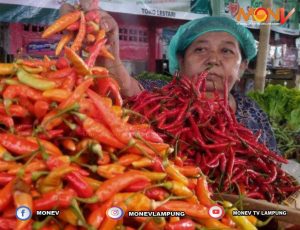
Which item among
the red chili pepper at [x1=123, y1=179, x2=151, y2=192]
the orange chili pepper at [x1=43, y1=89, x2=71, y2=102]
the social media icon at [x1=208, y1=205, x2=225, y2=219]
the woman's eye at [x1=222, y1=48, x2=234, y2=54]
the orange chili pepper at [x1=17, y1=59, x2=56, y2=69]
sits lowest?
the social media icon at [x1=208, y1=205, x2=225, y2=219]

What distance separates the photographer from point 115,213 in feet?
4.56

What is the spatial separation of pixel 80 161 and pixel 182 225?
45 centimetres

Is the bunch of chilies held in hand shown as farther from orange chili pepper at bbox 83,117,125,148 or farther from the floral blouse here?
the floral blouse

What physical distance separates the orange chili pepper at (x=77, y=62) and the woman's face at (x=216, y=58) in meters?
1.41

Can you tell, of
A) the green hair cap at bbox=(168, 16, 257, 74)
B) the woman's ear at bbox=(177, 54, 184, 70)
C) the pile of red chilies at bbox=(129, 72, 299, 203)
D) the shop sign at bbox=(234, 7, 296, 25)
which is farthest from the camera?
the shop sign at bbox=(234, 7, 296, 25)

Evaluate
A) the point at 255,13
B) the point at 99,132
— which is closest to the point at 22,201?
the point at 99,132

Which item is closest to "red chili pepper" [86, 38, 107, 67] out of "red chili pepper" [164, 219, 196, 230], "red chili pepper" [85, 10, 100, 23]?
"red chili pepper" [85, 10, 100, 23]

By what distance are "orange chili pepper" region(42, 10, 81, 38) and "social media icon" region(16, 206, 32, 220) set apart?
94cm

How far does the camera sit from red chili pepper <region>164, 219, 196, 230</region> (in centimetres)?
148

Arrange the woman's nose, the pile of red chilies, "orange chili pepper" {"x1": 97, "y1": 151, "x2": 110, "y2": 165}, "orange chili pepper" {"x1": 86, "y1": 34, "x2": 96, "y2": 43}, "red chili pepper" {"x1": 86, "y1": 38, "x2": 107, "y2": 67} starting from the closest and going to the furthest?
"orange chili pepper" {"x1": 97, "y1": 151, "x2": 110, "y2": 165} < "red chili pepper" {"x1": 86, "y1": 38, "x2": 107, "y2": 67} < "orange chili pepper" {"x1": 86, "y1": 34, "x2": 96, "y2": 43} < the pile of red chilies < the woman's nose

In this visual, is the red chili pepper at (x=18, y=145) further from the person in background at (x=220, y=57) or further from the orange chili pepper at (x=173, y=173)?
the person in background at (x=220, y=57)

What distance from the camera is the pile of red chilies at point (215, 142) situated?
2.23 metres

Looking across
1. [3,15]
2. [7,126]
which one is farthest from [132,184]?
[3,15]

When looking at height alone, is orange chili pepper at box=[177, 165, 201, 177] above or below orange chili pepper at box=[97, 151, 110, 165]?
below
